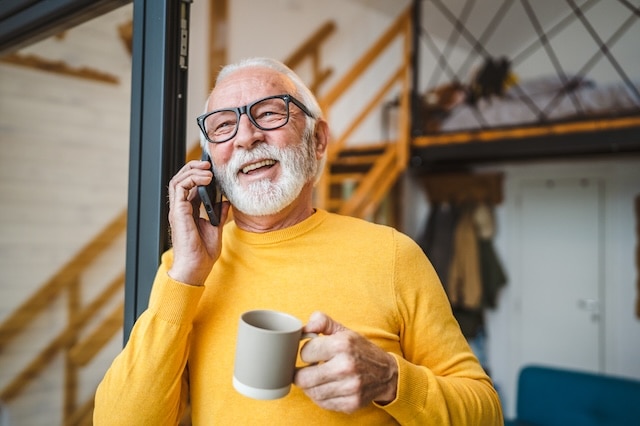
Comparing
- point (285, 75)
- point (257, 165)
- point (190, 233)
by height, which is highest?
point (285, 75)

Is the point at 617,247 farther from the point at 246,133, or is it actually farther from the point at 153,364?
the point at 153,364

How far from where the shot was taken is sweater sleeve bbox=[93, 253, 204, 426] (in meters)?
0.80

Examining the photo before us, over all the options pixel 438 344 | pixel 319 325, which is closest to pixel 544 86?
pixel 438 344

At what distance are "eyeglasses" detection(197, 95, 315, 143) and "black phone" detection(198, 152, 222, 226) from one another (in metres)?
0.06

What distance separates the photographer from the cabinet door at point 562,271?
3811 millimetres

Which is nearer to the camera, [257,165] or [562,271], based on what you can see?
[257,165]

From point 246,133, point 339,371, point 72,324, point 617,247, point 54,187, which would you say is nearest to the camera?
point 339,371

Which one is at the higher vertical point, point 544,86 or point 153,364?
point 544,86

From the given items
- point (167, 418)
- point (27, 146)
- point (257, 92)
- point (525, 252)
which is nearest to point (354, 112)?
point (525, 252)

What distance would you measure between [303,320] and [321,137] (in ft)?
1.31

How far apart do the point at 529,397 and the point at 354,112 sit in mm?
2441

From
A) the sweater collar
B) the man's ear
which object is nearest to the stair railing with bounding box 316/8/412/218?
the man's ear

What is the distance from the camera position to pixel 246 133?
0.90 meters

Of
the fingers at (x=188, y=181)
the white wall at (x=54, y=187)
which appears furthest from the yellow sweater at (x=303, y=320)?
the white wall at (x=54, y=187)
